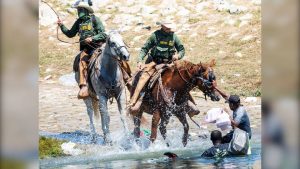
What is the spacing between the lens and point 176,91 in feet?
30.2

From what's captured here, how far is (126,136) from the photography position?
9.66m

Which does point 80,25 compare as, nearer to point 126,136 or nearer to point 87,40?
point 87,40

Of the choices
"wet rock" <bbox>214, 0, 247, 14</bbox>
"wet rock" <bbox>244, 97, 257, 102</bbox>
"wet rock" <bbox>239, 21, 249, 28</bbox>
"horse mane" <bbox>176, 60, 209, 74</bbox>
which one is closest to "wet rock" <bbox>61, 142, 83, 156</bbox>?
"horse mane" <bbox>176, 60, 209, 74</bbox>

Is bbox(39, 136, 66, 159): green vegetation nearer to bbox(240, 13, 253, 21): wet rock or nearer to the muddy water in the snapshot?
the muddy water

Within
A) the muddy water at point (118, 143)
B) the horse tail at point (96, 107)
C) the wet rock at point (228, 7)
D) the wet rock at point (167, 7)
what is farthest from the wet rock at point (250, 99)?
the wet rock at point (167, 7)

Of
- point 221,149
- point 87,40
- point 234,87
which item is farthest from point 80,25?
point 234,87

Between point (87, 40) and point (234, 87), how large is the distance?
5.24 m

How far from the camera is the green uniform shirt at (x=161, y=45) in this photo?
9672 millimetres

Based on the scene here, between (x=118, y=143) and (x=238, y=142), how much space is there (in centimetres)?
219

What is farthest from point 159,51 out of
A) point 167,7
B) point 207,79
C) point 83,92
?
point 167,7

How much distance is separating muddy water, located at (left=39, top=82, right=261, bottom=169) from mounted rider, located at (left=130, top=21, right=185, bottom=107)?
720mm

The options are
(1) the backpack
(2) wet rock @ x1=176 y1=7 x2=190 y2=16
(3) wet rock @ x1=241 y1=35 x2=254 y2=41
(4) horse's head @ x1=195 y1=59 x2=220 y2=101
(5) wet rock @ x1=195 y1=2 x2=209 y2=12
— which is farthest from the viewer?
(5) wet rock @ x1=195 y1=2 x2=209 y2=12

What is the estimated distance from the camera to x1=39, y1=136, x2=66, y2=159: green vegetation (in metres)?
9.66

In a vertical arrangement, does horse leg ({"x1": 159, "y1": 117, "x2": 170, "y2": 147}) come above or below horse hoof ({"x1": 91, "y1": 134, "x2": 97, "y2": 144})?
above
